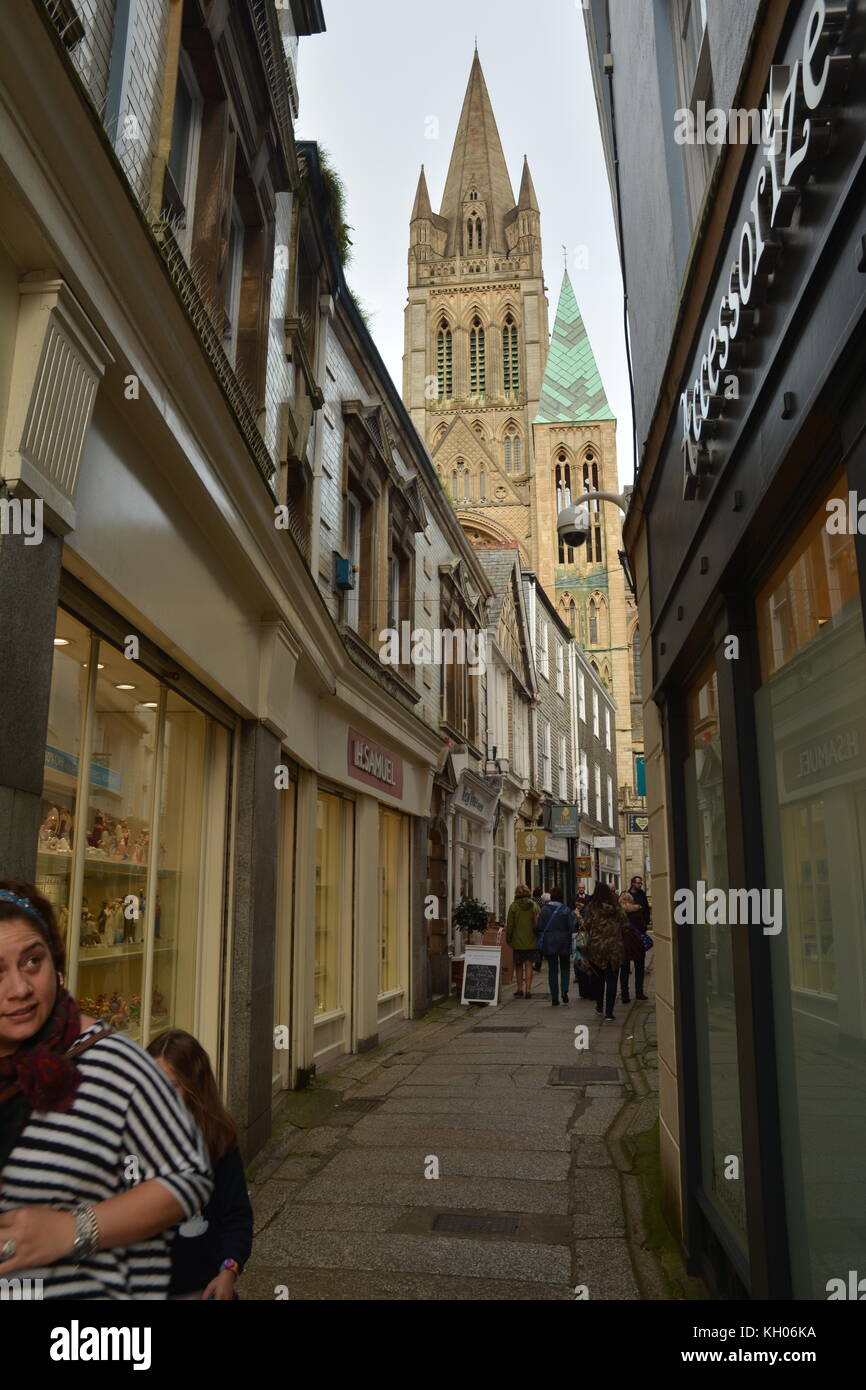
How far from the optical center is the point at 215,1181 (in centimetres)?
251

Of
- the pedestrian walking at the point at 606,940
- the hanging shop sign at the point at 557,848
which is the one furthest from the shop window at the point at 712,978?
the hanging shop sign at the point at 557,848

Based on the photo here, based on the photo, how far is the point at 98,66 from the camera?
4.53m

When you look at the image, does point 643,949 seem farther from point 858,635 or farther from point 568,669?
point 568,669

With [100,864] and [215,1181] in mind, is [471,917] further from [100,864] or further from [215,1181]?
[215,1181]

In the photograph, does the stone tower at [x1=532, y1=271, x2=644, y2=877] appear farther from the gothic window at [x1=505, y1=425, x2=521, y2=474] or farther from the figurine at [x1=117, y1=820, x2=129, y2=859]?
the figurine at [x1=117, y1=820, x2=129, y2=859]

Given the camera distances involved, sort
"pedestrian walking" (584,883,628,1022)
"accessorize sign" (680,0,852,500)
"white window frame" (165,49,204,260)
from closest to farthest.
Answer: "accessorize sign" (680,0,852,500)
"white window frame" (165,49,204,260)
"pedestrian walking" (584,883,628,1022)

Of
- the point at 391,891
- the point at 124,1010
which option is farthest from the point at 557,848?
the point at 124,1010

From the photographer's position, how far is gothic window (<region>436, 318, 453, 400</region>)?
7476 centimetres

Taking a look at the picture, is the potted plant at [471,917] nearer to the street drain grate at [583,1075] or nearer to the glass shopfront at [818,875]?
the street drain grate at [583,1075]

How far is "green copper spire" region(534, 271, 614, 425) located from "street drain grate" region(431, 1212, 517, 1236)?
213 feet

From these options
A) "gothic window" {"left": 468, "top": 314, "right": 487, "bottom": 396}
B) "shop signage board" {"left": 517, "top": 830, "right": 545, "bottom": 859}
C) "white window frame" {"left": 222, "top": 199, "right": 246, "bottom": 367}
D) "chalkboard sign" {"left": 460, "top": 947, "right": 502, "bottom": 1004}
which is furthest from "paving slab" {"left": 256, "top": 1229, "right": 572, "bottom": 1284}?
"gothic window" {"left": 468, "top": 314, "right": 487, "bottom": 396}

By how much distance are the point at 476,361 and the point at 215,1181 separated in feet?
256
